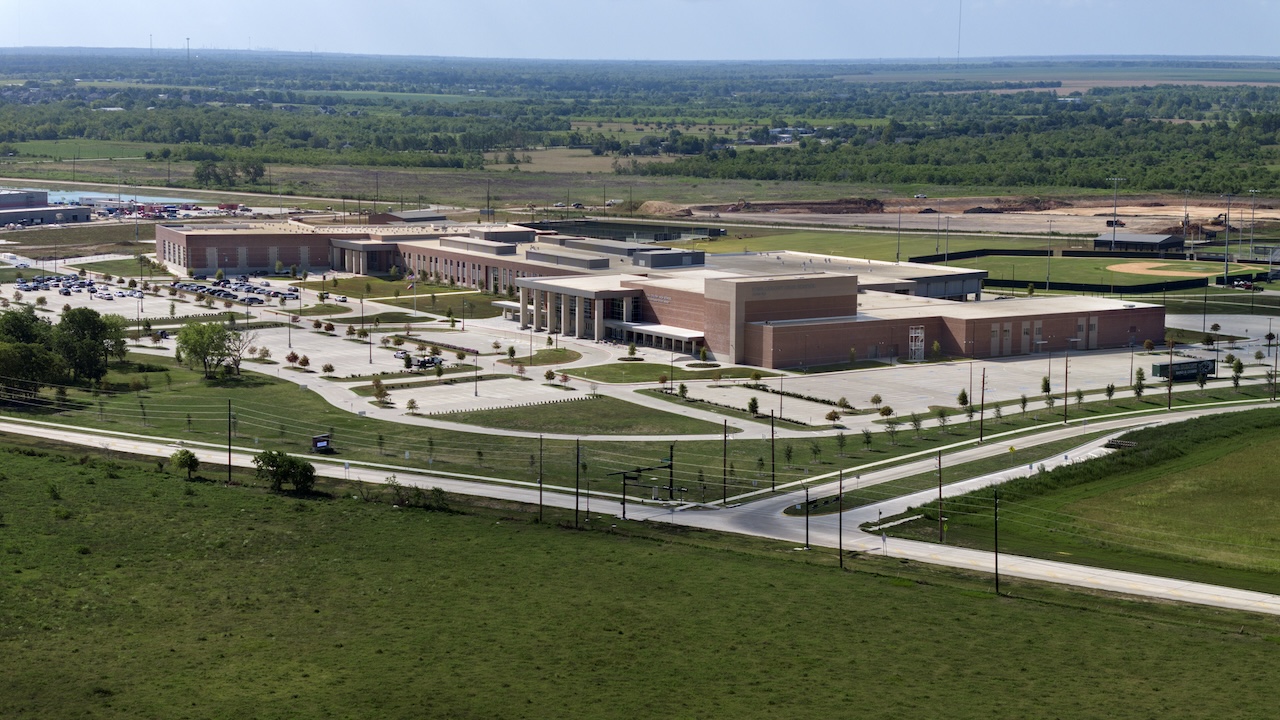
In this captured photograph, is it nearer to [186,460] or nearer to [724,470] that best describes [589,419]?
[724,470]

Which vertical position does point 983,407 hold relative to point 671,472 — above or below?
above

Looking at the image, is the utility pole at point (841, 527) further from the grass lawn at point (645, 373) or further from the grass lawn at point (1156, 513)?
the grass lawn at point (645, 373)

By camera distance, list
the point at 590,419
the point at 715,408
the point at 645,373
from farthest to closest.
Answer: the point at 645,373
the point at 715,408
the point at 590,419

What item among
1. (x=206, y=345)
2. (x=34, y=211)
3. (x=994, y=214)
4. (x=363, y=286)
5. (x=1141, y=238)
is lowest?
(x=363, y=286)

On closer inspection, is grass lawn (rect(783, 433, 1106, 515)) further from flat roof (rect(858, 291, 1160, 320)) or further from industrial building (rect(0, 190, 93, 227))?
industrial building (rect(0, 190, 93, 227))

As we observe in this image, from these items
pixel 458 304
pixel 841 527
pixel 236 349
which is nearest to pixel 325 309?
pixel 458 304

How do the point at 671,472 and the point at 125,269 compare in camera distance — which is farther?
the point at 125,269
